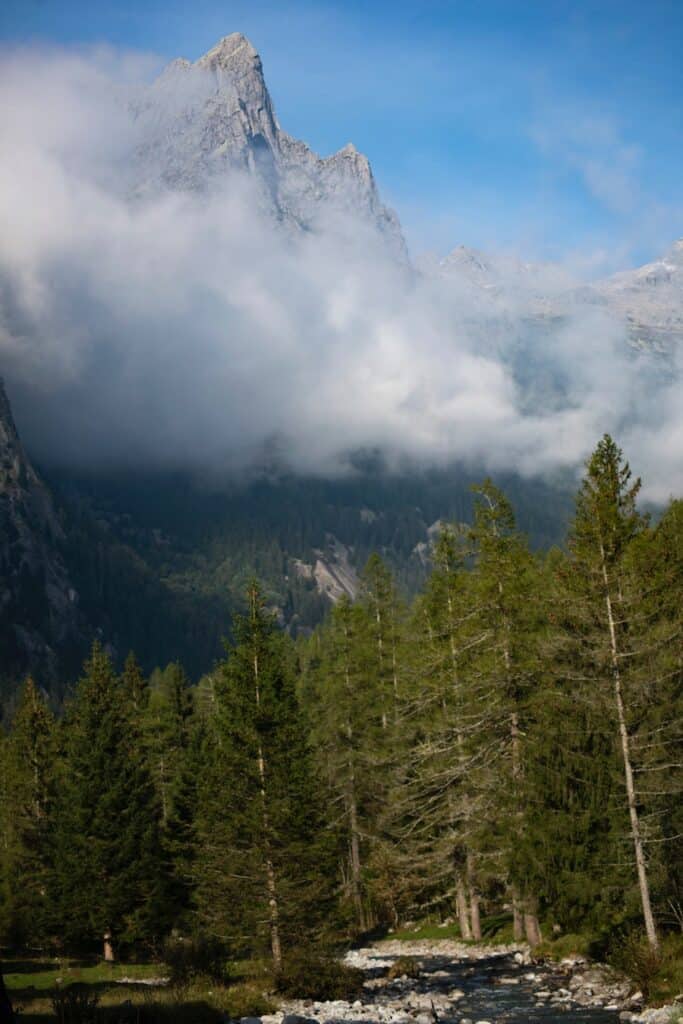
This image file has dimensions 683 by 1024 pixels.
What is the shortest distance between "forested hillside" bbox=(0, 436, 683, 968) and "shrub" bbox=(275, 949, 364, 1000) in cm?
70

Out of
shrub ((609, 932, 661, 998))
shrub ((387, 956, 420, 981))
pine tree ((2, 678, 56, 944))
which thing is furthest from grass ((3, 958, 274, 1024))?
pine tree ((2, 678, 56, 944))

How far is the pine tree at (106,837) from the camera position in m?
41.7

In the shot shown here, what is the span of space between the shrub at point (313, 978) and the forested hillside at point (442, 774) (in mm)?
704

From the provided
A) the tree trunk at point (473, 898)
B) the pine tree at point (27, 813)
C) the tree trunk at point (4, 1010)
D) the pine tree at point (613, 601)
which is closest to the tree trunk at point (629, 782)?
the pine tree at point (613, 601)

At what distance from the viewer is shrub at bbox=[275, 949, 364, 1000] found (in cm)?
2767

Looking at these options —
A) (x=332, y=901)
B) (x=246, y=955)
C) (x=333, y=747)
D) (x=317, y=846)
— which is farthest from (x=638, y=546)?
(x=246, y=955)

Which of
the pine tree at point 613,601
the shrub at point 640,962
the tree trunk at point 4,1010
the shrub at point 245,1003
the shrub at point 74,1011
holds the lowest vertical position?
the shrub at point 245,1003

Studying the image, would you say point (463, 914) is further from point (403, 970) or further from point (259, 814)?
point (259, 814)

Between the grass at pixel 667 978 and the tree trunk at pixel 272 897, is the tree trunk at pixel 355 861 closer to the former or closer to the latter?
the tree trunk at pixel 272 897

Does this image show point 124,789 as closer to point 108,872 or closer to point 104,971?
point 108,872

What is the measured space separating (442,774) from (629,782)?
466 inches

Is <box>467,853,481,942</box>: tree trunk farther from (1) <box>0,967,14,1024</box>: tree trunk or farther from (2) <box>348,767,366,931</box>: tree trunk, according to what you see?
(1) <box>0,967,14,1024</box>: tree trunk

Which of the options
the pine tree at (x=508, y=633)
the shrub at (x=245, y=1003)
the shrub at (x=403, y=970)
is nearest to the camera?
the shrub at (x=245, y=1003)

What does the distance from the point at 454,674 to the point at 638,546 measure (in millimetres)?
10724
